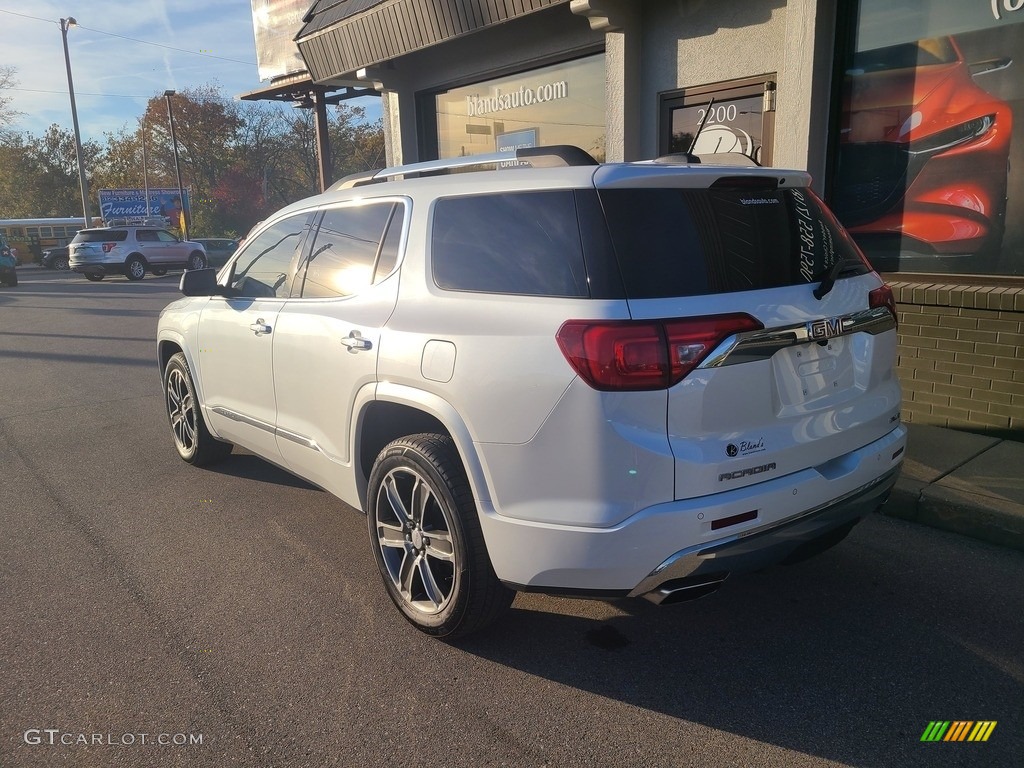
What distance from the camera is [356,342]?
11.3ft

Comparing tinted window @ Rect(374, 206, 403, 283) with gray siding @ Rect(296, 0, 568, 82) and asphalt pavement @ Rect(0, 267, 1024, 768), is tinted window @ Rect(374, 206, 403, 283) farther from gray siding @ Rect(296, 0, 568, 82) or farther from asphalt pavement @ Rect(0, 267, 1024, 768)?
gray siding @ Rect(296, 0, 568, 82)

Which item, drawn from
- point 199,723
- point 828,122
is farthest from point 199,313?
point 828,122

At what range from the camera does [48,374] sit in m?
9.37

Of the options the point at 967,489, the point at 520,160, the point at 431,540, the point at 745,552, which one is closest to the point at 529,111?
the point at 520,160

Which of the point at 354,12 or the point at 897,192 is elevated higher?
the point at 354,12

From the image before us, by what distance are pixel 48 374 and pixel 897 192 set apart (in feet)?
30.2

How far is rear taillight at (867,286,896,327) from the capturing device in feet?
10.4

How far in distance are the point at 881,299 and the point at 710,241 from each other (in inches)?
38.2

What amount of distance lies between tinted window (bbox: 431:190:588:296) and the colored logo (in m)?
1.83

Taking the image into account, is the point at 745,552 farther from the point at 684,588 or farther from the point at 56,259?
the point at 56,259

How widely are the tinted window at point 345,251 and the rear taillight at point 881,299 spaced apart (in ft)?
6.77

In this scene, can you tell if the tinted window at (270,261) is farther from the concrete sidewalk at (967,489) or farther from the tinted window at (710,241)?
the concrete sidewalk at (967,489)

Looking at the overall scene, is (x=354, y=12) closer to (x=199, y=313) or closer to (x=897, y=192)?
(x=199, y=313)

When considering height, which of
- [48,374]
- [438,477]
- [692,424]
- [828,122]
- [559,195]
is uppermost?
[828,122]
